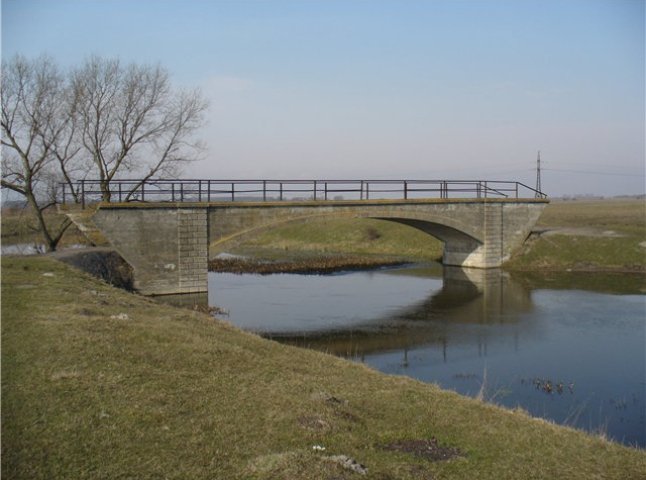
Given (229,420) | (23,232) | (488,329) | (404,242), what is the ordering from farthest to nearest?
(23,232) < (404,242) < (488,329) < (229,420)

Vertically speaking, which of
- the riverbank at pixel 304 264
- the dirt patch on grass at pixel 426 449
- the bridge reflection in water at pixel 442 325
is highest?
the dirt patch on grass at pixel 426 449

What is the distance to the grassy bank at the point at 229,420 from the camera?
23.7 feet

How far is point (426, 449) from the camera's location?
8.39m

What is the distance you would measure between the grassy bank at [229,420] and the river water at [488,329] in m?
4.33

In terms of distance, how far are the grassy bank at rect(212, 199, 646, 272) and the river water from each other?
12.0 ft

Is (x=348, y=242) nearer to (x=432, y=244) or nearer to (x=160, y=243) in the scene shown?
(x=432, y=244)

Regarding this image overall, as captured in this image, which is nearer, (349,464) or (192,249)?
(349,464)

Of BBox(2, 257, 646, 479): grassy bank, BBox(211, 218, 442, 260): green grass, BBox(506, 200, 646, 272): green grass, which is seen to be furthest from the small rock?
BBox(211, 218, 442, 260): green grass

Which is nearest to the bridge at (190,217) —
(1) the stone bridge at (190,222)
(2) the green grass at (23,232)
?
(1) the stone bridge at (190,222)

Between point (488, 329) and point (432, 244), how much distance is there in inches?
1106

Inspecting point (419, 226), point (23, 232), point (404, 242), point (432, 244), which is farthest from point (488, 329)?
point (23, 232)

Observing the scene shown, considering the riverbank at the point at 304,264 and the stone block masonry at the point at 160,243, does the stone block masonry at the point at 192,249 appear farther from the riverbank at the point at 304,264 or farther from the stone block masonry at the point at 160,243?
the riverbank at the point at 304,264

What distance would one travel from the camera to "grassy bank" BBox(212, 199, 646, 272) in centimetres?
4044

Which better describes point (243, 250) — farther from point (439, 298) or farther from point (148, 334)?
point (148, 334)
